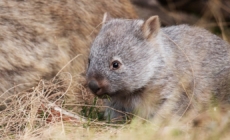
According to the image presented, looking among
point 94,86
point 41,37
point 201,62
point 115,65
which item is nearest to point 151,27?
point 115,65

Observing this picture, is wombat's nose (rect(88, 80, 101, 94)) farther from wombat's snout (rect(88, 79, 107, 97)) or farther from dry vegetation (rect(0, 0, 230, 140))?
dry vegetation (rect(0, 0, 230, 140))

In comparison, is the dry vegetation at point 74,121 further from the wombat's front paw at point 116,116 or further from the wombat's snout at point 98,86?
the wombat's snout at point 98,86

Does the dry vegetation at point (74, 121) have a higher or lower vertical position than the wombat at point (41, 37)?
lower

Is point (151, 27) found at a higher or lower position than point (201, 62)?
higher

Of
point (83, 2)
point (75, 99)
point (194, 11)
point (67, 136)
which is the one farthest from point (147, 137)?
point (194, 11)

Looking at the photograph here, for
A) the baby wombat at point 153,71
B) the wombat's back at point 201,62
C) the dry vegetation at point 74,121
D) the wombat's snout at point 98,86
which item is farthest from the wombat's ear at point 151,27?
the dry vegetation at point 74,121

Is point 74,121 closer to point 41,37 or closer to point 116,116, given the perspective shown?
point 116,116

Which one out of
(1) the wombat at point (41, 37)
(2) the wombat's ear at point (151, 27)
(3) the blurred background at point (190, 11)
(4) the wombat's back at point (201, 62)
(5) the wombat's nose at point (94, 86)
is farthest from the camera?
(3) the blurred background at point (190, 11)
